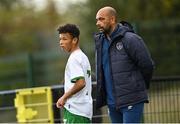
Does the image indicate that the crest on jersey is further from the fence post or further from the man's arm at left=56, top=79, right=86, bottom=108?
the fence post

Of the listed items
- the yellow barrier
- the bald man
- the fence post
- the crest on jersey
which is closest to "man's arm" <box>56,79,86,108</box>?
the bald man

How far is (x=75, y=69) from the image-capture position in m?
7.07

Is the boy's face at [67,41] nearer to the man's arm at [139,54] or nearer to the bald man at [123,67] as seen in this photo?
the bald man at [123,67]

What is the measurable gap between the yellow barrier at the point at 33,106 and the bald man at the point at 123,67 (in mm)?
3155

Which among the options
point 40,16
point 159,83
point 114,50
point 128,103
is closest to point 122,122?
point 128,103

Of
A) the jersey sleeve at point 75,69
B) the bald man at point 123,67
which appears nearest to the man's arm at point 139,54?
the bald man at point 123,67

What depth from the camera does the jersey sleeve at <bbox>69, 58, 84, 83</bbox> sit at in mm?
7043

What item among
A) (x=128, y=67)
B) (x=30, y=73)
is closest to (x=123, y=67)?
(x=128, y=67)

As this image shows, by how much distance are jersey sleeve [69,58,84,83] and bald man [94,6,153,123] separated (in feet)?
1.12

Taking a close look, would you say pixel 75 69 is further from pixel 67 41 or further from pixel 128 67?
pixel 128 67

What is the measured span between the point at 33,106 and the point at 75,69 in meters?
3.80

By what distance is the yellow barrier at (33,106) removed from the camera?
1038 cm

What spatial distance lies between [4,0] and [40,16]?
9440 millimetres

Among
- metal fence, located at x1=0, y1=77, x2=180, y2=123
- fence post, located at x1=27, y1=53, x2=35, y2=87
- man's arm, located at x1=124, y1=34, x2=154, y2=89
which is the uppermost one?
fence post, located at x1=27, y1=53, x2=35, y2=87
